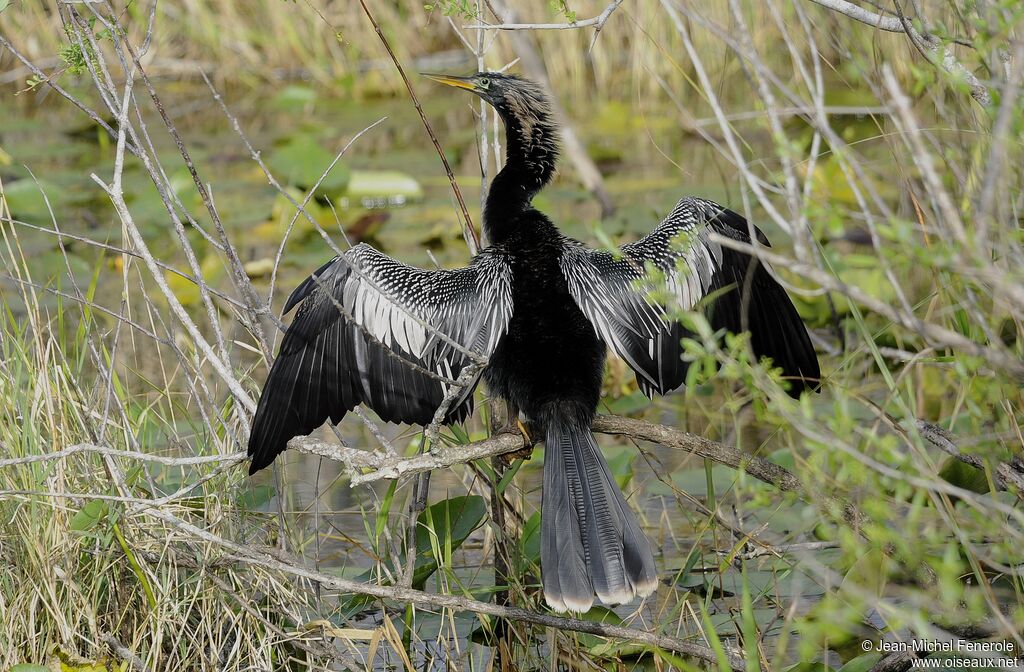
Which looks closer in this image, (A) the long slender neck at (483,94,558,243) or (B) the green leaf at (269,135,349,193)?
(A) the long slender neck at (483,94,558,243)

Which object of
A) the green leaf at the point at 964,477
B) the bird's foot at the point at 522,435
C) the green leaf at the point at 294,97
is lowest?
the green leaf at the point at 964,477

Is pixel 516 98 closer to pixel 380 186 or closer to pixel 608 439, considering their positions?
pixel 608 439

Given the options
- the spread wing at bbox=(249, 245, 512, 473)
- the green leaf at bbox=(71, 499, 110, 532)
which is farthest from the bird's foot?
the green leaf at bbox=(71, 499, 110, 532)

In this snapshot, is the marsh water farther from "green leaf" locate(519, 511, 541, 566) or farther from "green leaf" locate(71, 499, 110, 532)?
"green leaf" locate(71, 499, 110, 532)

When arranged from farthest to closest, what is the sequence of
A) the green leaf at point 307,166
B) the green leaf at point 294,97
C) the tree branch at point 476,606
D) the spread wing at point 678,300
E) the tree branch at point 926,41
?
the green leaf at point 294,97
the green leaf at point 307,166
the spread wing at point 678,300
the tree branch at point 476,606
the tree branch at point 926,41

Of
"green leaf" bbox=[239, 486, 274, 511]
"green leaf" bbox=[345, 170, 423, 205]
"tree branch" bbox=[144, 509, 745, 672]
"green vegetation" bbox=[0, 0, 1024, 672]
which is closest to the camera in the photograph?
"green vegetation" bbox=[0, 0, 1024, 672]

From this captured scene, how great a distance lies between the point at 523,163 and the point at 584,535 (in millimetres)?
1158

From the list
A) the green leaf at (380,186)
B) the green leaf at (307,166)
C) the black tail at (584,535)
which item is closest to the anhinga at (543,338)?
the black tail at (584,535)

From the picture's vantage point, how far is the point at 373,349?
9.52 ft

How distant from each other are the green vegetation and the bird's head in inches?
7.7

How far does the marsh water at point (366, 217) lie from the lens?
3.37 m

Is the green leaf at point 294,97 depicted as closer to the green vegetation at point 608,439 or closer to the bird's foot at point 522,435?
the green vegetation at point 608,439

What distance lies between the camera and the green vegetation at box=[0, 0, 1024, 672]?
167 cm

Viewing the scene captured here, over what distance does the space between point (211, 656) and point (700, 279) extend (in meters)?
1.61
